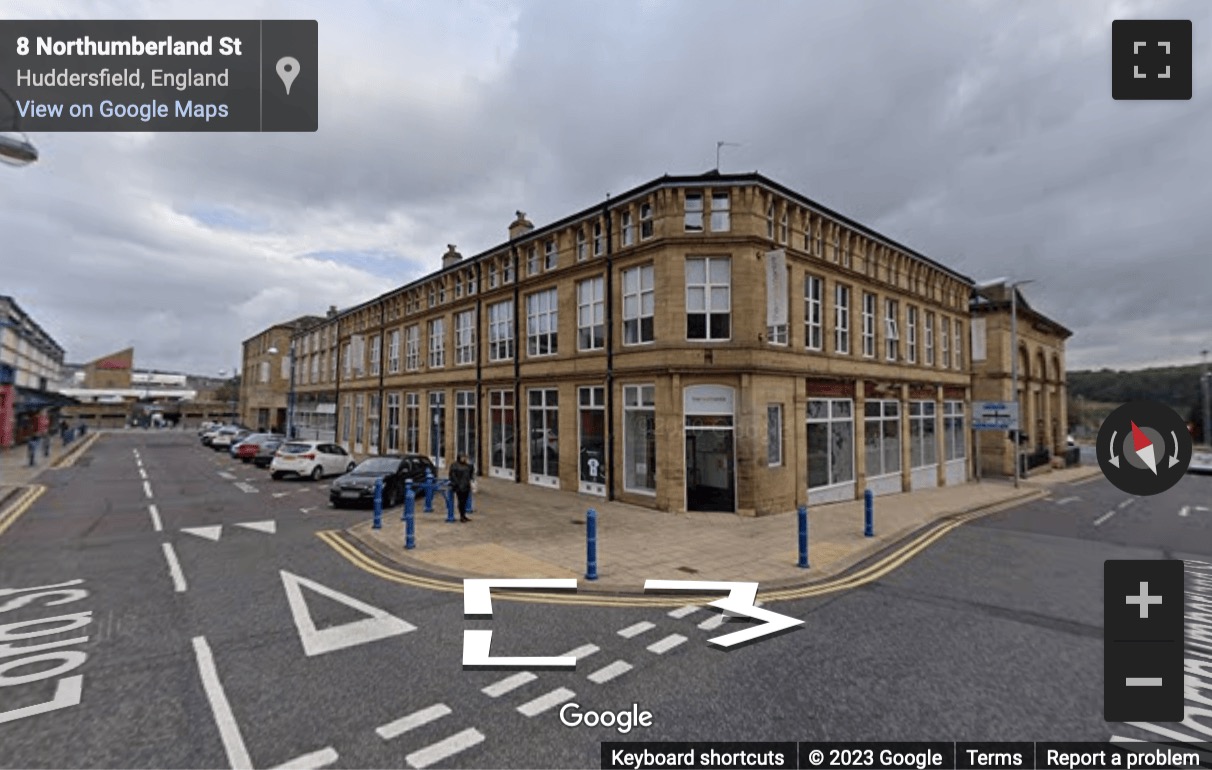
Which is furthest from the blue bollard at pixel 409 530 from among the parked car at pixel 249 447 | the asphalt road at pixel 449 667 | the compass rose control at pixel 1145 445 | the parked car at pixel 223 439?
the parked car at pixel 223 439

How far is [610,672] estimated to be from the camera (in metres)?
5.66

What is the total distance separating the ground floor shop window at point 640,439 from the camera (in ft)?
53.3

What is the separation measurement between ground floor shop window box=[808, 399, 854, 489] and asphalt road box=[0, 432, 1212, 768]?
22.4 ft

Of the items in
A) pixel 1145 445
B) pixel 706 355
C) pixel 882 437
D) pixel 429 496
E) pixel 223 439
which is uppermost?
pixel 706 355

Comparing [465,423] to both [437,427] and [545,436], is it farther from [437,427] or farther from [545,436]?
[545,436]

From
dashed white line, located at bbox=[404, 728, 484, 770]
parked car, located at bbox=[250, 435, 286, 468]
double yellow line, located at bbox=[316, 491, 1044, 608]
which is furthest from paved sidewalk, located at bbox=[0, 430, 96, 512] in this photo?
dashed white line, located at bbox=[404, 728, 484, 770]

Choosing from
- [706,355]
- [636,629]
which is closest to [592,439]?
[706,355]

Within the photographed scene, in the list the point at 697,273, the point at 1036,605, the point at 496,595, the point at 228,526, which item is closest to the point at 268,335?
the point at 228,526

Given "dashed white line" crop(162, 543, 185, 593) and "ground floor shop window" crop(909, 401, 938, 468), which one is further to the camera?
"ground floor shop window" crop(909, 401, 938, 468)

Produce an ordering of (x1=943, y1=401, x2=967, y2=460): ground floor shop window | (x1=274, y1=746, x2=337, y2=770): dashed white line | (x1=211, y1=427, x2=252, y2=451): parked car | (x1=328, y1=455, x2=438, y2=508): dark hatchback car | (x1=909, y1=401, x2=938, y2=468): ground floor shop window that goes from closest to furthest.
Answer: (x1=274, y1=746, x2=337, y2=770): dashed white line
(x1=328, y1=455, x2=438, y2=508): dark hatchback car
(x1=909, y1=401, x2=938, y2=468): ground floor shop window
(x1=943, y1=401, x2=967, y2=460): ground floor shop window
(x1=211, y1=427, x2=252, y2=451): parked car
